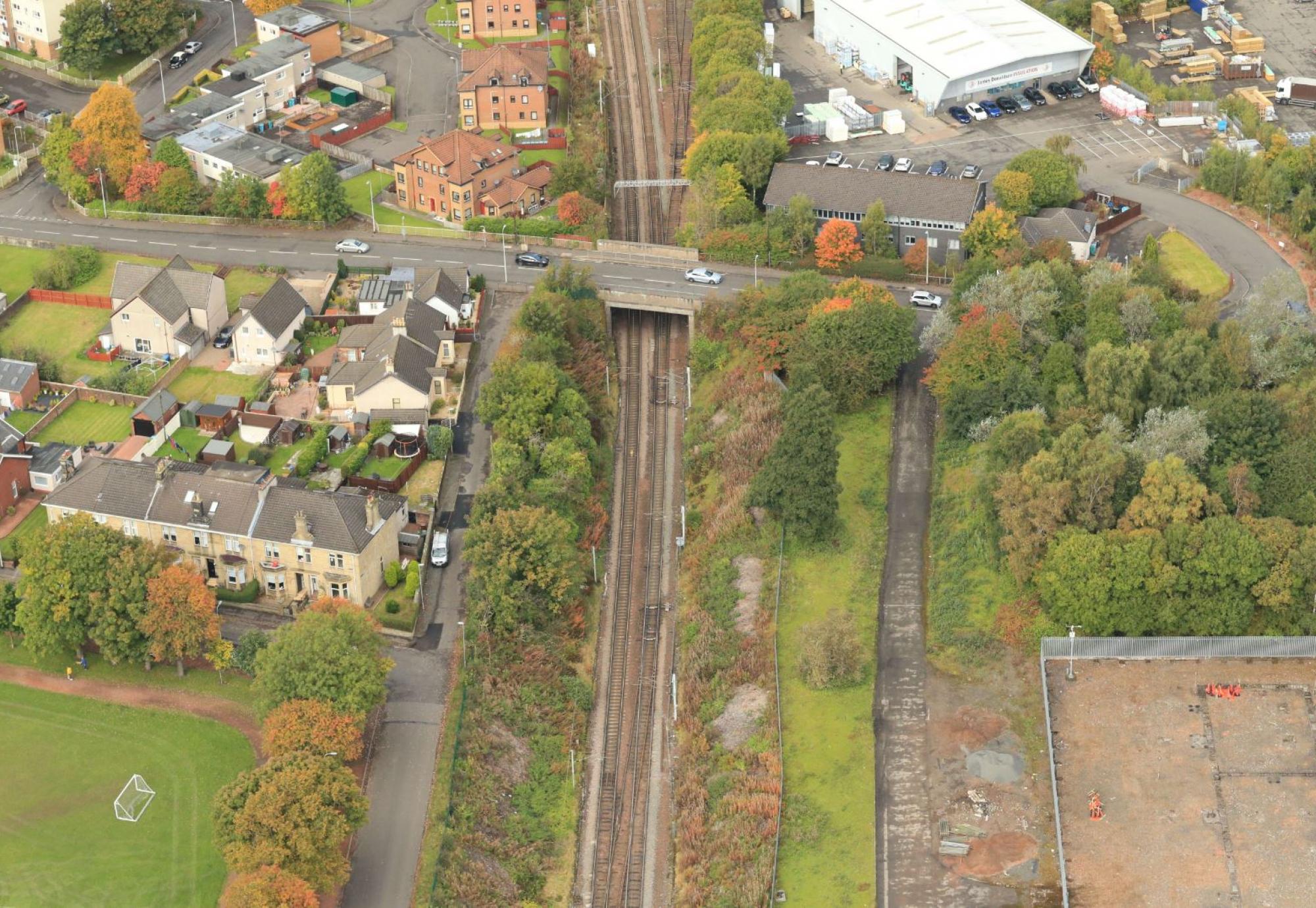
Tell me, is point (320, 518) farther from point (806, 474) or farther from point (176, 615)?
point (806, 474)

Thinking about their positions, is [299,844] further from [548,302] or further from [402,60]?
[402,60]

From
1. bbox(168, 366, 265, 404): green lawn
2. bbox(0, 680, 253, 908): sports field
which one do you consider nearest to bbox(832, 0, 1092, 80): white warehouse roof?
bbox(168, 366, 265, 404): green lawn

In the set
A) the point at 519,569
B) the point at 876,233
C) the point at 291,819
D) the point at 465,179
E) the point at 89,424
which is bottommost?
the point at 89,424

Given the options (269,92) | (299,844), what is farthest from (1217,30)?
(299,844)

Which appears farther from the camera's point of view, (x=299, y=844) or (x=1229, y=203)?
(x=1229, y=203)

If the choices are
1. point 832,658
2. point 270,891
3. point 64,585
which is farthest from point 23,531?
point 832,658

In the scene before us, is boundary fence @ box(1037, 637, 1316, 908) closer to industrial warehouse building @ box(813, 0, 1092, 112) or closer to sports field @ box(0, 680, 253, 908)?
sports field @ box(0, 680, 253, 908)
